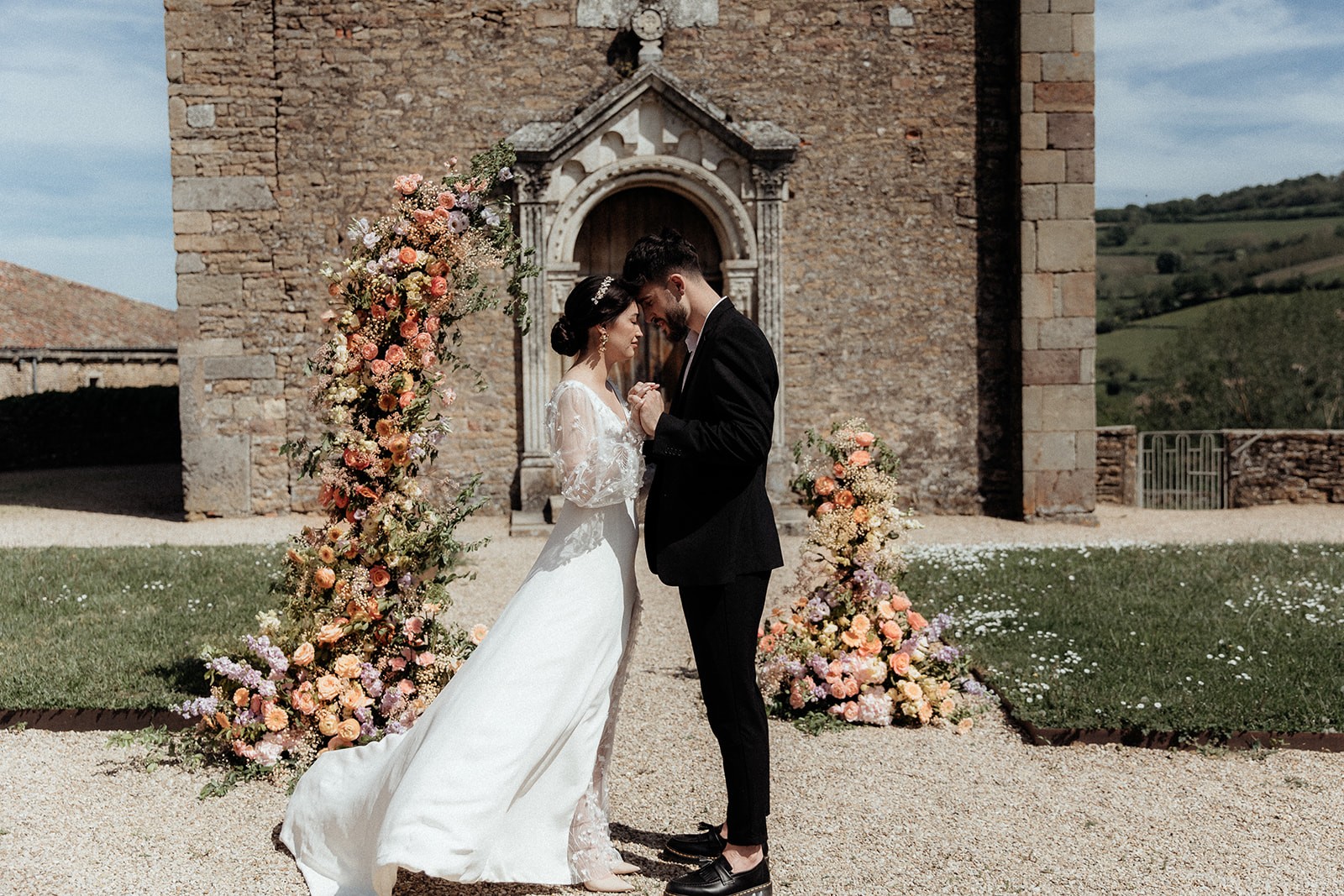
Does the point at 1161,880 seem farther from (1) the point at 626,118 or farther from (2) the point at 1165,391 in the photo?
(2) the point at 1165,391

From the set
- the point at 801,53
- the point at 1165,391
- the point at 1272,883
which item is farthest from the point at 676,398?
the point at 1165,391

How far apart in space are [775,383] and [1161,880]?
189 cm

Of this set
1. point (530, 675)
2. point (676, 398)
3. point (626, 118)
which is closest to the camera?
point (530, 675)

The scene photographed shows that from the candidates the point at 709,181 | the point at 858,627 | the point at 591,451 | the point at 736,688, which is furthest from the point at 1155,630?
the point at 709,181

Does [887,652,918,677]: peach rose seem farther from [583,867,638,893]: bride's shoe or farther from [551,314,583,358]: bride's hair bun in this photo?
[551,314,583,358]: bride's hair bun

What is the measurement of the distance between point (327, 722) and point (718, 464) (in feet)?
6.97

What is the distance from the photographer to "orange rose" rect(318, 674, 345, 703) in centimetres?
426

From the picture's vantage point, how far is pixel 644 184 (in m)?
10.2

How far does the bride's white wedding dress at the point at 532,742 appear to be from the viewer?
2961mm

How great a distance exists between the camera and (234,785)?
13.4 ft

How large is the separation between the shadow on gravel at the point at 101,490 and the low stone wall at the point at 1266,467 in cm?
989

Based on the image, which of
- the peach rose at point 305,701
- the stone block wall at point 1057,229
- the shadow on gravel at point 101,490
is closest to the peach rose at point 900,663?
the peach rose at point 305,701

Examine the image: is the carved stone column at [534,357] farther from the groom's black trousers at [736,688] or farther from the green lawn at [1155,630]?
the groom's black trousers at [736,688]

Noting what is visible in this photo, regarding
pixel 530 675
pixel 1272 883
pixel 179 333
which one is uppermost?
pixel 179 333
